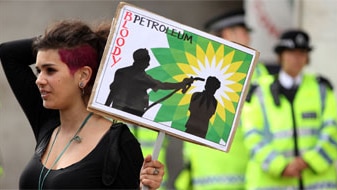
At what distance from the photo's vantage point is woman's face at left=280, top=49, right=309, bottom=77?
7855 mm

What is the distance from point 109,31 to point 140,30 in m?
0.33

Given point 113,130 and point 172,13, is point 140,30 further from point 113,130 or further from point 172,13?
point 172,13

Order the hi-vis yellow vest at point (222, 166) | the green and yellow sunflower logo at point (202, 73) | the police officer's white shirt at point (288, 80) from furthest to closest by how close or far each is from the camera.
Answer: the hi-vis yellow vest at point (222, 166)
the police officer's white shirt at point (288, 80)
the green and yellow sunflower logo at point (202, 73)

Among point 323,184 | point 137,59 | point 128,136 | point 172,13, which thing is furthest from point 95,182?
point 172,13

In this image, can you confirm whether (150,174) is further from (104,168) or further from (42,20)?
(42,20)

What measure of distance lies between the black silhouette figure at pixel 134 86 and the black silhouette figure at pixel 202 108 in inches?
5.9

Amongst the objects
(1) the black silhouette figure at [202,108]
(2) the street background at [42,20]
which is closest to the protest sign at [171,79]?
(1) the black silhouette figure at [202,108]

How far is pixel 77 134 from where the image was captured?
466 centimetres

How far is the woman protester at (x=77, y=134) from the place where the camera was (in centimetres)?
446

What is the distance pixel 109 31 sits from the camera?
475cm

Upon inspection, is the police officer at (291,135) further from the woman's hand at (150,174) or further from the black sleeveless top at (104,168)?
the woman's hand at (150,174)

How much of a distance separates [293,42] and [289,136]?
32.7 inches

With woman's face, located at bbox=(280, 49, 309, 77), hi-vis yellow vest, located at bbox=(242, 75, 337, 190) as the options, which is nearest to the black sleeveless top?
hi-vis yellow vest, located at bbox=(242, 75, 337, 190)

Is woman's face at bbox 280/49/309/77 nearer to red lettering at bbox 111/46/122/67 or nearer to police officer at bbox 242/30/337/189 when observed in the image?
police officer at bbox 242/30/337/189
